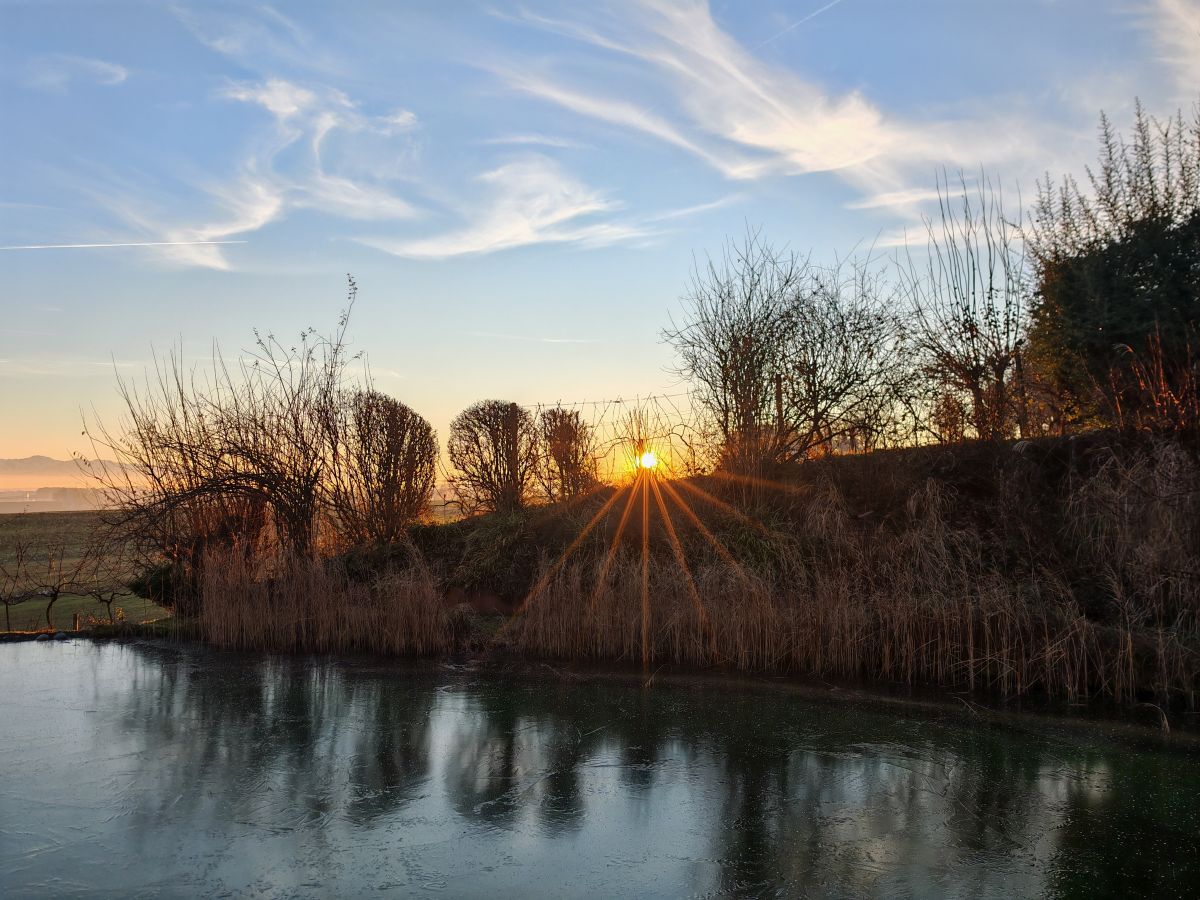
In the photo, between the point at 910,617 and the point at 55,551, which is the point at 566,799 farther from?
the point at 55,551

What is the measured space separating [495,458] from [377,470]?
1.93 m

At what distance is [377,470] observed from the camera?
13711 millimetres

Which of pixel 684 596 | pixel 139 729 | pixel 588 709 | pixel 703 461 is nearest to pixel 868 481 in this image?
pixel 703 461

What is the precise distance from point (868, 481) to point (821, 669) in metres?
4.09

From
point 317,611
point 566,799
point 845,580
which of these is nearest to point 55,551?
point 317,611

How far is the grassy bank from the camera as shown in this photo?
774cm

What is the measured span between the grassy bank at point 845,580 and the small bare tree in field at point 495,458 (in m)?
1.59

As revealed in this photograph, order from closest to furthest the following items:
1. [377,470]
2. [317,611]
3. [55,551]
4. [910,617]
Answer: [910,617]
[317,611]
[377,470]
[55,551]

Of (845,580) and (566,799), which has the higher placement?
(845,580)

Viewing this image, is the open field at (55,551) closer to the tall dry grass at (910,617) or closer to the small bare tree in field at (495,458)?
the small bare tree in field at (495,458)

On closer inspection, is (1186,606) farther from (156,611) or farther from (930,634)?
(156,611)

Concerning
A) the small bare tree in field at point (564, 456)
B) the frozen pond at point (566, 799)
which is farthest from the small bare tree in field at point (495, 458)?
the frozen pond at point (566, 799)

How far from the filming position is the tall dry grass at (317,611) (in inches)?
386

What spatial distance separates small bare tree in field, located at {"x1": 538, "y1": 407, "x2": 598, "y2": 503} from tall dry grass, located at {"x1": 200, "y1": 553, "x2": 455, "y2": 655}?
13.2 feet
